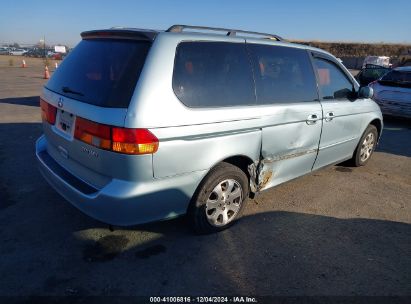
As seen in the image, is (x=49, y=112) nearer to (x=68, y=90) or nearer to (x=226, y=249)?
(x=68, y=90)

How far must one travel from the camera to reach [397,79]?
373 inches

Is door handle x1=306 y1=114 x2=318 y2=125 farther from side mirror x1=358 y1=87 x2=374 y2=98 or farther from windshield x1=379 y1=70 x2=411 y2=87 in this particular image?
windshield x1=379 y1=70 x2=411 y2=87

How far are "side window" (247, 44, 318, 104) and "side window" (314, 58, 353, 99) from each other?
18 cm

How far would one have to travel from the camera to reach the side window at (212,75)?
2.86 m

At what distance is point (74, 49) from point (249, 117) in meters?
1.84

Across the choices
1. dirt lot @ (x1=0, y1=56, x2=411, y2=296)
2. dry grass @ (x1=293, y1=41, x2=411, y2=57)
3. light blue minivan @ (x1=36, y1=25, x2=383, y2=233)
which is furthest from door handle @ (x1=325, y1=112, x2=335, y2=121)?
dry grass @ (x1=293, y1=41, x2=411, y2=57)

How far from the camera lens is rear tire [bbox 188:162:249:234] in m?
3.14

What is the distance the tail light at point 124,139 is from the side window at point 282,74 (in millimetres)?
1331

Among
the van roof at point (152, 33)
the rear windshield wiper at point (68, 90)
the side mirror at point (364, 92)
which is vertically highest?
the van roof at point (152, 33)

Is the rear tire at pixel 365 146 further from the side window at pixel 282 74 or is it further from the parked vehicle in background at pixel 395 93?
the parked vehicle in background at pixel 395 93

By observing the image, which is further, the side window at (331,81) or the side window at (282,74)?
the side window at (331,81)

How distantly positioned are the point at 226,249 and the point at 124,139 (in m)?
1.41

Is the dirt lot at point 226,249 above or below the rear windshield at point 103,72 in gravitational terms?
below

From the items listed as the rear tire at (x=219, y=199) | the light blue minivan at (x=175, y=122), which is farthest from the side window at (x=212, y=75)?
the rear tire at (x=219, y=199)
